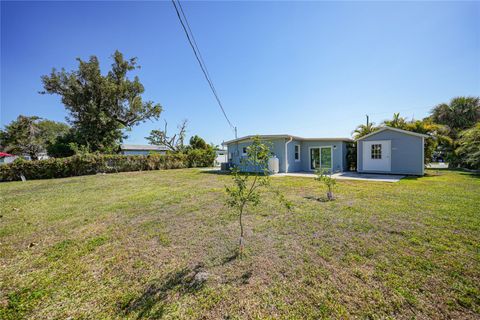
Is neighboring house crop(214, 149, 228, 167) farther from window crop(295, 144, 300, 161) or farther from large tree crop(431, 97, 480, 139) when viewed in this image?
large tree crop(431, 97, 480, 139)

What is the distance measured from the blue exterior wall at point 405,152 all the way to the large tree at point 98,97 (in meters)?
26.3

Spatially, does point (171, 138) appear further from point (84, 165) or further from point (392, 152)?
point (392, 152)

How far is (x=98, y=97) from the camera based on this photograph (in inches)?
870

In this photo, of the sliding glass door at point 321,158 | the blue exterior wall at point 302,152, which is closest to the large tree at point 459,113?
the blue exterior wall at point 302,152

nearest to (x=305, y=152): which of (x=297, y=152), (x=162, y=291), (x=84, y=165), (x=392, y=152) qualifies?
(x=297, y=152)

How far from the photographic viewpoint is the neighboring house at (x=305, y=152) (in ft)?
45.5

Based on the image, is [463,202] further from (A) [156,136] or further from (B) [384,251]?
(A) [156,136]

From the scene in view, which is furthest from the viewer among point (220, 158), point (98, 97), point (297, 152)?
point (220, 158)

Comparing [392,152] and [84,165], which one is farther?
[84,165]

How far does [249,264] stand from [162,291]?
1205mm

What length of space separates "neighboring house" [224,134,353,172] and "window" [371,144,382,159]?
6.51 ft

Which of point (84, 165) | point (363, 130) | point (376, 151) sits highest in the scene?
point (363, 130)

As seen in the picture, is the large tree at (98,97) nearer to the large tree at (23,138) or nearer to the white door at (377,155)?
the large tree at (23,138)

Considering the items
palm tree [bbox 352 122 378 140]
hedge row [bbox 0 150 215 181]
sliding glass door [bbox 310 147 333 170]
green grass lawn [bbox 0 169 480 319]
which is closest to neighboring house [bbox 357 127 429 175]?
sliding glass door [bbox 310 147 333 170]
